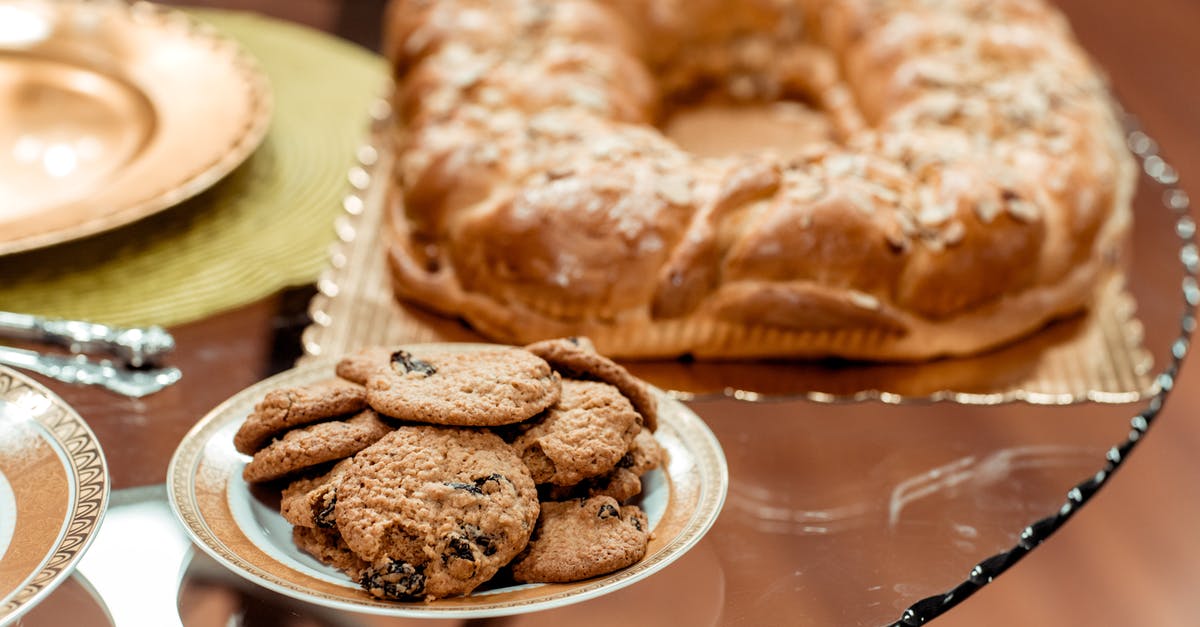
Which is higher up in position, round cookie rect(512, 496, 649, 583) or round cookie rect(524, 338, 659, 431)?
round cookie rect(524, 338, 659, 431)

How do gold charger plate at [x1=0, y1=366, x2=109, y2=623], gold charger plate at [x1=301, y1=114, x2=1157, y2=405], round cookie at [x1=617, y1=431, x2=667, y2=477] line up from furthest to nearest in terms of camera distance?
gold charger plate at [x1=301, y1=114, x2=1157, y2=405] < round cookie at [x1=617, y1=431, x2=667, y2=477] < gold charger plate at [x1=0, y1=366, x2=109, y2=623]

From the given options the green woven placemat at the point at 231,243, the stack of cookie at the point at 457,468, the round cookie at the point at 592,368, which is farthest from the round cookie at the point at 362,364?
the green woven placemat at the point at 231,243

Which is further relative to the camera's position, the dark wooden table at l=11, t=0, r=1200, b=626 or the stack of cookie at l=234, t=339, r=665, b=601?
the dark wooden table at l=11, t=0, r=1200, b=626

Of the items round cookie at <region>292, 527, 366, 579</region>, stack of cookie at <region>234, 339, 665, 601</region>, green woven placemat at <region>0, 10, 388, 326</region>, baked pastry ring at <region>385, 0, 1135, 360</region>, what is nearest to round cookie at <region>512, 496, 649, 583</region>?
stack of cookie at <region>234, 339, 665, 601</region>

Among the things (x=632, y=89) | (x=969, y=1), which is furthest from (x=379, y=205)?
(x=969, y=1)

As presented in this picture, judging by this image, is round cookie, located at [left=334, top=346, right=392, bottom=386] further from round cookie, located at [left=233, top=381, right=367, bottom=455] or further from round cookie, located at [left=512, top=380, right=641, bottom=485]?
round cookie, located at [left=512, top=380, right=641, bottom=485]

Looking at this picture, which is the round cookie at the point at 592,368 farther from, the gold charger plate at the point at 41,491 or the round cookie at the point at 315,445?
the gold charger plate at the point at 41,491
